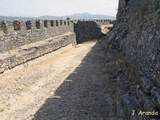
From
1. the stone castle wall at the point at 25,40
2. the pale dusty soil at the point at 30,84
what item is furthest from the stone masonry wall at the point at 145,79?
the stone castle wall at the point at 25,40

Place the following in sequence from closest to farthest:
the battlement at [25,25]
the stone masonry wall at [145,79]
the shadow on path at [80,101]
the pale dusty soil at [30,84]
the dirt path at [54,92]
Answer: the stone masonry wall at [145,79]
the shadow on path at [80,101]
the dirt path at [54,92]
the pale dusty soil at [30,84]
the battlement at [25,25]

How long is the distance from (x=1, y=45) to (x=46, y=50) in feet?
15.6

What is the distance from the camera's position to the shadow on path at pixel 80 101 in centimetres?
888

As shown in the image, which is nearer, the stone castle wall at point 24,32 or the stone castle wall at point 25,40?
the stone castle wall at point 25,40

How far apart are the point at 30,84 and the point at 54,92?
5.12ft

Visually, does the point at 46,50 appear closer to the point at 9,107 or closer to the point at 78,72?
the point at 78,72

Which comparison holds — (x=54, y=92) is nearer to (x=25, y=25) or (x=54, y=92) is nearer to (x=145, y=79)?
(x=145, y=79)

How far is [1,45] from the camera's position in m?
15.5

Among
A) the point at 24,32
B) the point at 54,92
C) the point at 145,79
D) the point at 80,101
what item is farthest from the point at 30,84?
the point at 145,79

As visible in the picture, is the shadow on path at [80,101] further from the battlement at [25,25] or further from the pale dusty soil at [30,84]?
the battlement at [25,25]

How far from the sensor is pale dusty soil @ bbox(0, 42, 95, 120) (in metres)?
9.68

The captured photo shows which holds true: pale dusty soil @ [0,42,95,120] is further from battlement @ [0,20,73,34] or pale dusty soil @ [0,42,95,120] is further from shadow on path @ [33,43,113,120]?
battlement @ [0,20,73,34]

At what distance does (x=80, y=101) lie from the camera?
399 inches

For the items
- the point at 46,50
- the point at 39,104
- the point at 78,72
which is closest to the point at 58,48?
the point at 46,50
